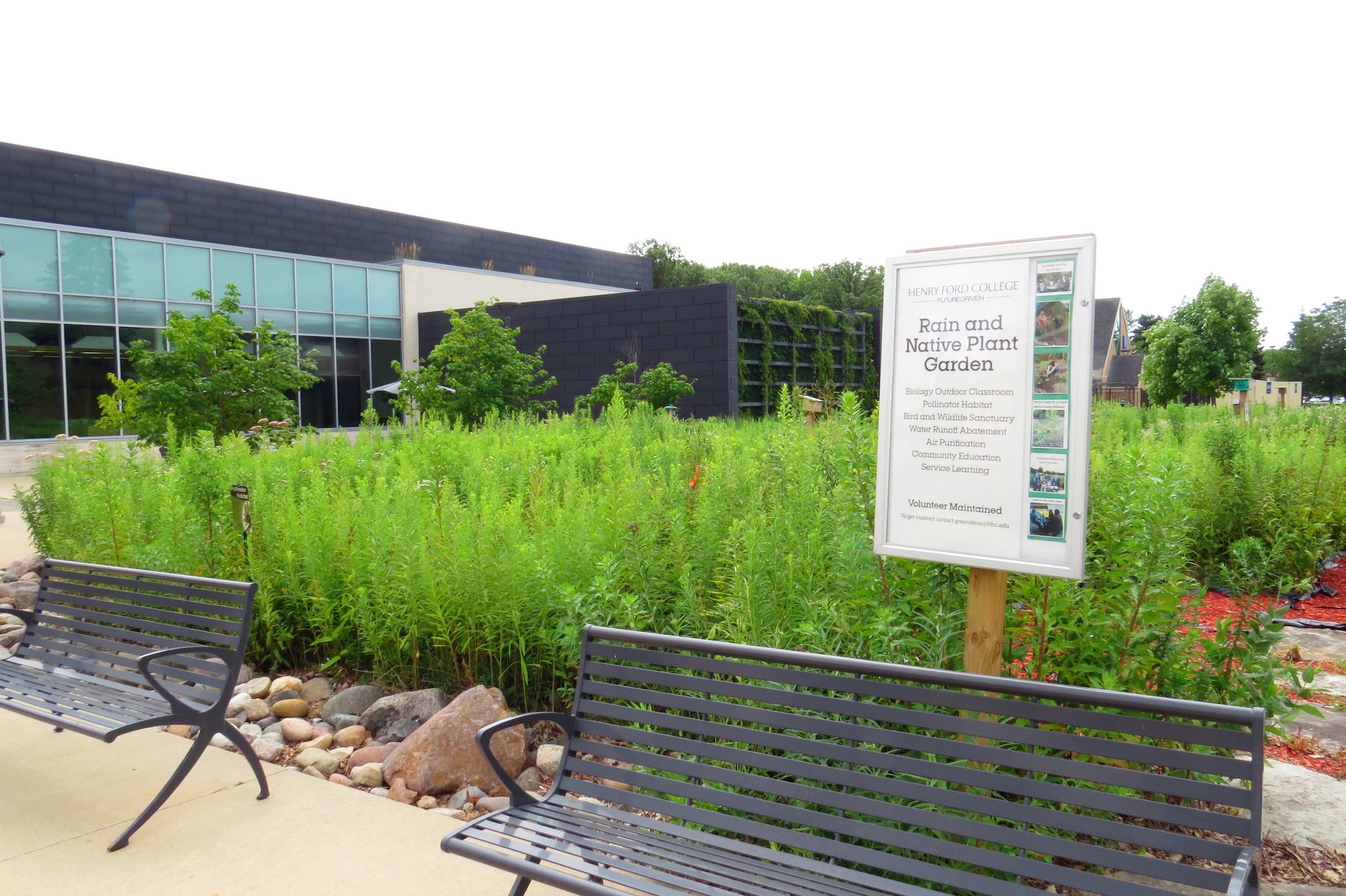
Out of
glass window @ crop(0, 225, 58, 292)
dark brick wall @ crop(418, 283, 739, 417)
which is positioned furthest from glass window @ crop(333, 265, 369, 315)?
glass window @ crop(0, 225, 58, 292)

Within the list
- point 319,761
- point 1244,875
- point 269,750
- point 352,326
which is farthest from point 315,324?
point 1244,875

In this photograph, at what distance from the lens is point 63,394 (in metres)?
20.3

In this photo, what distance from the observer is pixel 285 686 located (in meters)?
4.70

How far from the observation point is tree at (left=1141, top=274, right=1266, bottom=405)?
29.5 m

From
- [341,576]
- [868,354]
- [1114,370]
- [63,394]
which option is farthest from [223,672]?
[1114,370]

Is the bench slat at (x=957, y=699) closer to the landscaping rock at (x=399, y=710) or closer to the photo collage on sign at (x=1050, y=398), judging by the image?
the photo collage on sign at (x=1050, y=398)

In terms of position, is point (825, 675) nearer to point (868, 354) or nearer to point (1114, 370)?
point (868, 354)

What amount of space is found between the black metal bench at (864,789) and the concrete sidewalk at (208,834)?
0.57 meters

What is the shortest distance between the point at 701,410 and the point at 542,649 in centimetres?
1721

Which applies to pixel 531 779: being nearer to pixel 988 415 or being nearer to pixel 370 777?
pixel 370 777

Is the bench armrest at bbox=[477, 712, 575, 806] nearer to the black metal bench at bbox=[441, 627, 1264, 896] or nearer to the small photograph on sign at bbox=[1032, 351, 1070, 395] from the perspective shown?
the black metal bench at bbox=[441, 627, 1264, 896]

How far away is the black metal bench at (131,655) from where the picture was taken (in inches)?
131

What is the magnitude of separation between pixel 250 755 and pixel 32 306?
68.6 feet

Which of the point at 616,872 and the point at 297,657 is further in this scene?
the point at 297,657
